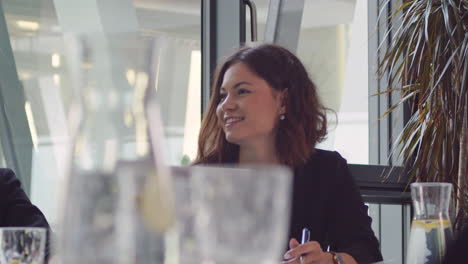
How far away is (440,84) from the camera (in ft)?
11.8

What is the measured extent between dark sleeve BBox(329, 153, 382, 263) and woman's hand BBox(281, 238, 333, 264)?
1.26 ft

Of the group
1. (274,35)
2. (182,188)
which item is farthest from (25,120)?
(182,188)

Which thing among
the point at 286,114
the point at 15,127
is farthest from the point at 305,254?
the point at 15,127

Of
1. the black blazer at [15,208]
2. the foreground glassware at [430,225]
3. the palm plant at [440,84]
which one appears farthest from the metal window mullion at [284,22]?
the foreground glassware at [430,225]

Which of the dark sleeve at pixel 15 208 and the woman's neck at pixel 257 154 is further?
the woman's neck at pixel 257 154

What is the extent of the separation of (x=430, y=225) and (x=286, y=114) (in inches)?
53.8

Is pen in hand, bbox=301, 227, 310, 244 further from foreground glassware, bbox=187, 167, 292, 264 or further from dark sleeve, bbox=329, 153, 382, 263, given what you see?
foreground glassware, bbox=187, 167, 292, 264

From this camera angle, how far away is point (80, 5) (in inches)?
134

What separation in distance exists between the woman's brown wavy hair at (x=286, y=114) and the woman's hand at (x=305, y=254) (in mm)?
690

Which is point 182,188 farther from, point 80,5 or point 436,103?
point 436,103

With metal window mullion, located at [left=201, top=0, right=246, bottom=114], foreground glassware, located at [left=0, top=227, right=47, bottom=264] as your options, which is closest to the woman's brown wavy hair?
metal window mullion, located at [left=201, top=0, right=246, bottom=114]

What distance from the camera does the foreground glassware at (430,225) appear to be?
4.05 ft

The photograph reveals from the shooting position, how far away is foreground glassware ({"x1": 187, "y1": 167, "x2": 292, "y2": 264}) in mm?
350

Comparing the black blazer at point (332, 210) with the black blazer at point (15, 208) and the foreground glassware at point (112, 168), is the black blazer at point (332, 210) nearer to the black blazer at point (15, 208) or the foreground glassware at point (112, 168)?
the black blazer at point (15, 208)
